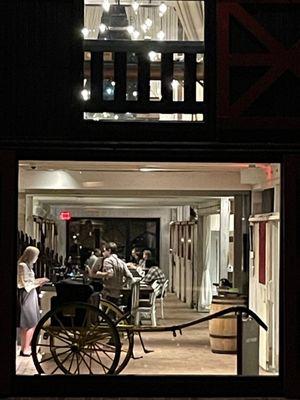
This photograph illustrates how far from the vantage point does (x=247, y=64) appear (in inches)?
234

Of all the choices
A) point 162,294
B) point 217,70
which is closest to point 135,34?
point 217,70

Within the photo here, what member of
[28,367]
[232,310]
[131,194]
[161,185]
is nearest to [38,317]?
[28,367]

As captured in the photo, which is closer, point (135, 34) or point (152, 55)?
point (152, 55)

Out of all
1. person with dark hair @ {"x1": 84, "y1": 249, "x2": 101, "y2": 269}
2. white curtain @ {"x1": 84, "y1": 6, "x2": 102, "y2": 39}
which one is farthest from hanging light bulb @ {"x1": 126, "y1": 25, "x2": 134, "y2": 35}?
person with dark hair @ {"x1": 84, "y1": 249, "x2": 101, "y2": 269}

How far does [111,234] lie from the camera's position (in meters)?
14.6

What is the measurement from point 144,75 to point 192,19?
1.80 feet

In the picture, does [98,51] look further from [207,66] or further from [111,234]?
Result: [111,234]

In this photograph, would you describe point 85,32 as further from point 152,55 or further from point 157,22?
point 157,22

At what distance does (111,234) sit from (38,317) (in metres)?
7.53

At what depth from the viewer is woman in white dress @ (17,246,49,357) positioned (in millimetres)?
6582

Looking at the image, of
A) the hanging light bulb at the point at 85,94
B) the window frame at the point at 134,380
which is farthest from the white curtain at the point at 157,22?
the window frame at the point at 134,380

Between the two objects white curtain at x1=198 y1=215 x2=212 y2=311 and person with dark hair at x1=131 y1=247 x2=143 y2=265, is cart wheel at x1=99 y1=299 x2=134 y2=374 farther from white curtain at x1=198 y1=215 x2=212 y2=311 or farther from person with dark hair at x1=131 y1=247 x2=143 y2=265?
white curtain at x1=198 y1=215 x2=212 y2=311

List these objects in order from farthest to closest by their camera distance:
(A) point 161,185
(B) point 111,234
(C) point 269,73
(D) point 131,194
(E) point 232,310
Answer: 1. (B) point 111,234
2. (D) point 131,194
3. (A) point 161,185
4. (E) point 232,310
5. (C) point 269,73

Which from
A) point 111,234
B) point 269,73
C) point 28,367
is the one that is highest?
point 269,73
